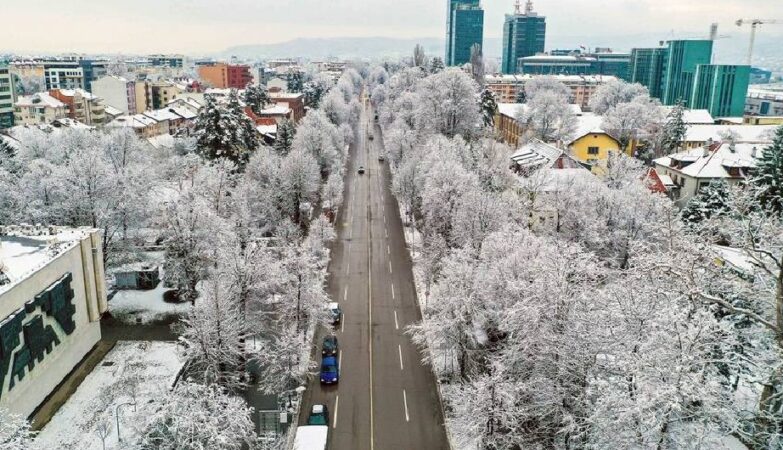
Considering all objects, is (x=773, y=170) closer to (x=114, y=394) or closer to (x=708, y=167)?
(x=708, y=167)

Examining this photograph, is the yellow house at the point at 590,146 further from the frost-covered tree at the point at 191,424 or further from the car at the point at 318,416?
the frost-covered tree at the point at 191,424

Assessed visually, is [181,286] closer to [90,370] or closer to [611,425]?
[90,370]

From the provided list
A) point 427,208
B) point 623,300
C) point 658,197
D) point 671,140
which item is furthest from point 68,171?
point 671,140

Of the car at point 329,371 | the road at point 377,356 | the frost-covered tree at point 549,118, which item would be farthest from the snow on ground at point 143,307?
the frost-covered tree at point 549,118

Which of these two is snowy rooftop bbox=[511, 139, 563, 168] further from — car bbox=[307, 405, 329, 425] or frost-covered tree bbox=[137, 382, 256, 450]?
frost-covered tree bbox=[137, 382, 256, 450]

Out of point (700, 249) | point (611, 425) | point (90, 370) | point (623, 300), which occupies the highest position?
point (700, 249)

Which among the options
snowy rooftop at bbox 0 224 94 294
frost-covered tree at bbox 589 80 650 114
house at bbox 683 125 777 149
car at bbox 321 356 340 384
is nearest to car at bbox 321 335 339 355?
car at bbox 321 356 340 384
